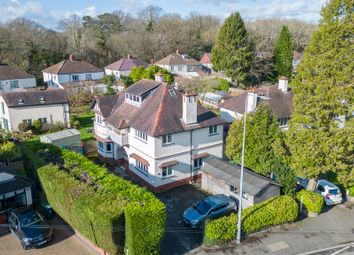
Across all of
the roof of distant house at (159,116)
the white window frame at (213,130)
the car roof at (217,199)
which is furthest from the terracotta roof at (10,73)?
the car roof at (217,199)

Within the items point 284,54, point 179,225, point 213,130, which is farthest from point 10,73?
point 284,54

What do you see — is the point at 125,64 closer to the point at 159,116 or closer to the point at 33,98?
the point at 33,98

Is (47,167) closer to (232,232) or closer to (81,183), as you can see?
(81,183)

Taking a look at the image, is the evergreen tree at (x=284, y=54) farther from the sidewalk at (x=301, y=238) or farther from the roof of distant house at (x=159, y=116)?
the sidewalk at (x=301, y=238)

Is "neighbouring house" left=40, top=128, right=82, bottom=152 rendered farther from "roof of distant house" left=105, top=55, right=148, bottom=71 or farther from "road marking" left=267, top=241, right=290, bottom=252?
"roof of distant house" left=105, top=55, right=148, bottom=71

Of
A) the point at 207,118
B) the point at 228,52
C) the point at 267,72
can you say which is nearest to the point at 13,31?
the point at 228,52

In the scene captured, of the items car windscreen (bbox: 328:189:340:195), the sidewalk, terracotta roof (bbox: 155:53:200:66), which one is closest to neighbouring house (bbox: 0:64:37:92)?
terracotta roof (bbox: 155:53:200:66)
